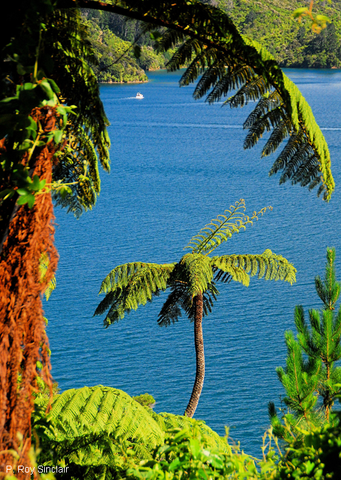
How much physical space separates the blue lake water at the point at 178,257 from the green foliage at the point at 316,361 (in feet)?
15.4

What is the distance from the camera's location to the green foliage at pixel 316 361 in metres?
4.03

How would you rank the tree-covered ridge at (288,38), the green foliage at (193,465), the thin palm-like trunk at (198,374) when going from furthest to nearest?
1. the tree-covered ridge at (288,38)
2. the thin palm-like trunk at (198,374)
3. the green foliage at (193,465)

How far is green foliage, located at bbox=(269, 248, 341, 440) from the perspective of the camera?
4031 mm

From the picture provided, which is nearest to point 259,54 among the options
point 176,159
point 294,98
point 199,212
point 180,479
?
point 294,98

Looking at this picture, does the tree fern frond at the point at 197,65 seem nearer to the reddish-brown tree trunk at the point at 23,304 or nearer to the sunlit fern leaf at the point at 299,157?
the sunlit fern leaf at the point at 299,157

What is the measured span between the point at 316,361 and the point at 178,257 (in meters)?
13.0

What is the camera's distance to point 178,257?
1733 centimetres

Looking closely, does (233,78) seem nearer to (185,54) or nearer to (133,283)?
(185,54)

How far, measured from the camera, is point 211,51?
3.39 meters

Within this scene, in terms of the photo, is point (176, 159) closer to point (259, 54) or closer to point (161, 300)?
point (161, 300)

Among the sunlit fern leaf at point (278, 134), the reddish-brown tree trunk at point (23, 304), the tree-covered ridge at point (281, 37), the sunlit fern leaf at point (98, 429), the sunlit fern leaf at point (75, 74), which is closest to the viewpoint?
the reddish-brown tree trunk at point (23, 304)

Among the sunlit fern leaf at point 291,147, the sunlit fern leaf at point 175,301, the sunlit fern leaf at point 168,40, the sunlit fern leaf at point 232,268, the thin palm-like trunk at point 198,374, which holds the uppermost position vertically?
the sunlit fern leaf at point 168,40

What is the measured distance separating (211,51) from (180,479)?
2.54 meters

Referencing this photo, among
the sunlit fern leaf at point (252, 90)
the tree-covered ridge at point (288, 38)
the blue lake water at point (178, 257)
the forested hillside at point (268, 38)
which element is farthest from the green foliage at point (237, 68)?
the tree-covered ridge at point (288, 38)
